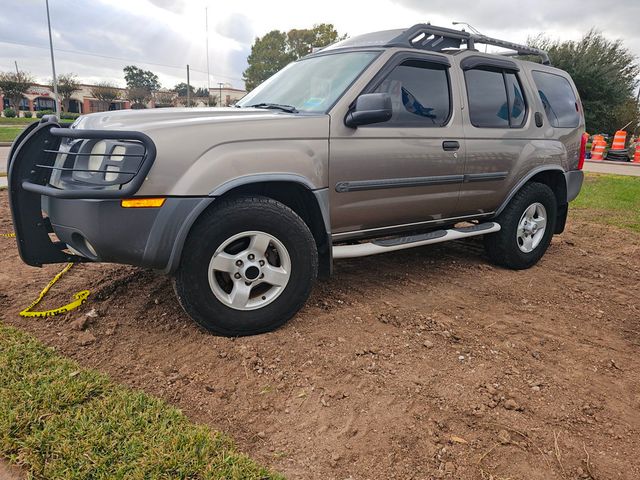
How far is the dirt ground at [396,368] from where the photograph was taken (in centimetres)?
205

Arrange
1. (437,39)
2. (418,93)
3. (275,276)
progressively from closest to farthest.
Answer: (275,276) < (418,93) < (437,39)

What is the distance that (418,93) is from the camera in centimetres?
367

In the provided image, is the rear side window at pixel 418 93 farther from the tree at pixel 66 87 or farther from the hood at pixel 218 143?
the tree at pixel 66 87

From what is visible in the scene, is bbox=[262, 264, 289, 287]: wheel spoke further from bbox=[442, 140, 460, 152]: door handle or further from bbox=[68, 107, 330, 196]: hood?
bbox=[442, 140, 460, 152]: door handle

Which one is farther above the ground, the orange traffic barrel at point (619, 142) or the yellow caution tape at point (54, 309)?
the orange traffic barrel at point (619, 142)

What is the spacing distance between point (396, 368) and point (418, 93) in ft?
7.01

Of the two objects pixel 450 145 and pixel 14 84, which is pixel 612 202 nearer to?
pixel 450 145

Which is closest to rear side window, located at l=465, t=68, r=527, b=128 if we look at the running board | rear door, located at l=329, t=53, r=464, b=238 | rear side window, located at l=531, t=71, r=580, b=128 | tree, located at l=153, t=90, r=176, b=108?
rear door, located at l=329, t=53, r=464, b=238

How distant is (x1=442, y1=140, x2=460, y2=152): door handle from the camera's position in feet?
12.2

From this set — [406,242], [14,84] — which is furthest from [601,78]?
[14,84]

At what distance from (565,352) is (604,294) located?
1.42m

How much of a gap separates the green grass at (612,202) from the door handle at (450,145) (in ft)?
13.4

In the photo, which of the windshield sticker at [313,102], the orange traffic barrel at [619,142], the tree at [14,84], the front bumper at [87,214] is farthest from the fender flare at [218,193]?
the tree at [14,84]

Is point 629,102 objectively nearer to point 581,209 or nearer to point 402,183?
point 581,209
